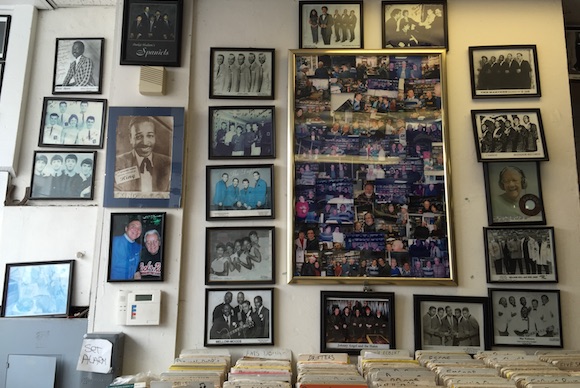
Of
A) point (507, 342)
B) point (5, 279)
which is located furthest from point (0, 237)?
point (507, 342)

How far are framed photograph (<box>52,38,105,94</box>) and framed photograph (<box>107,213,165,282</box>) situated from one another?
37.0 inches

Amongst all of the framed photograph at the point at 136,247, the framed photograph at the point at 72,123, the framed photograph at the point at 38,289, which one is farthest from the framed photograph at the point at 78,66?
the framed photograph at the point at 38,289

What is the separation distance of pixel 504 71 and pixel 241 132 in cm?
147

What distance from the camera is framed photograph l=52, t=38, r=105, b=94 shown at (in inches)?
117

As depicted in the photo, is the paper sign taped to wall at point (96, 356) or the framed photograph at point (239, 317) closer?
the paper sign taped to wall at point (96, 356)

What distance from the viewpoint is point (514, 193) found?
257 centimetres

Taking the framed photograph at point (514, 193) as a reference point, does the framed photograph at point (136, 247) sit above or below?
below

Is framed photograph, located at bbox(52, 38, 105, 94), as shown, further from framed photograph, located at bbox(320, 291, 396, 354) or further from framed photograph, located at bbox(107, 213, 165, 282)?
framed photograph, located at bbox(320, 291, 396, 354)

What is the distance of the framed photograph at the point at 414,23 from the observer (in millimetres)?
2725

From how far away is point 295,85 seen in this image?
2.67 m

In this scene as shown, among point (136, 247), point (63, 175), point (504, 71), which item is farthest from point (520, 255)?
point (63, 175)

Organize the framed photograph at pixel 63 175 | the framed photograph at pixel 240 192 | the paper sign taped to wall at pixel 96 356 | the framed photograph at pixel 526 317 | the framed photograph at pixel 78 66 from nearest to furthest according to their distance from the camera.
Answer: the paper sign taped to wall at pixel 96 356 → the framed photograph at pixel 526 317 → the framed photograph at pixel 240 192 → the framed photograph at pixel 63 175 → the framed photograph at pixel 78 66

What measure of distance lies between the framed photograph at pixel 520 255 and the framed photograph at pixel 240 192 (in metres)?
1.14

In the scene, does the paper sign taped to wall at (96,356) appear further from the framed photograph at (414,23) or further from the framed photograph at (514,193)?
the framed photograph at (414,23)
